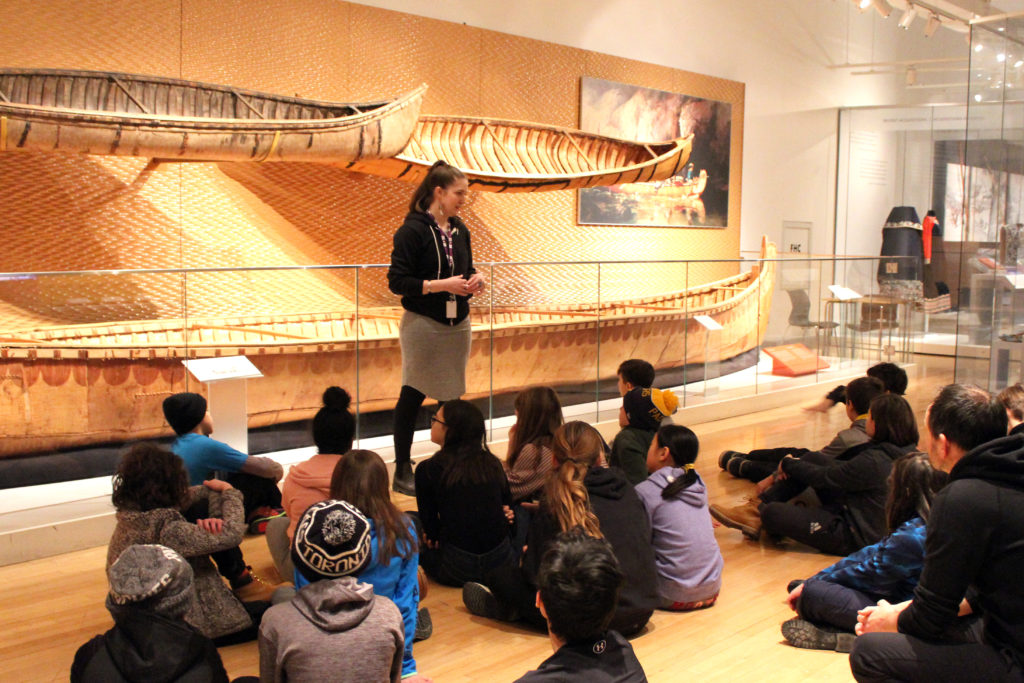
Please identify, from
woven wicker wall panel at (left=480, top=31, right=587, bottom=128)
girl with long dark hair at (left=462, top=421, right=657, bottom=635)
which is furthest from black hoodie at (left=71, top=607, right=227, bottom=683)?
woven wicker wall panel at (left=480, top=31, right=587, bottom=128)

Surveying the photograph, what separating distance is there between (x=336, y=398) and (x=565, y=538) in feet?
10.7

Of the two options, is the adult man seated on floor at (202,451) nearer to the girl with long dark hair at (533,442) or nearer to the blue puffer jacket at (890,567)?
the girl with long dark hair at (533,442)

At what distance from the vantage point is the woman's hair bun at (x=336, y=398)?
5.16 meters

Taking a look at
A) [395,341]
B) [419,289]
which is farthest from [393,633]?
[395,341]

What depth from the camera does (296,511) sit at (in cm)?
354

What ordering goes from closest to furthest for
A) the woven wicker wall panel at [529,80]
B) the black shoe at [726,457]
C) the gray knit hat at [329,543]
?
the gray knit hat at [329,543] < the black shoe at [726,457] < the woven wicker wall panel at [529,80]

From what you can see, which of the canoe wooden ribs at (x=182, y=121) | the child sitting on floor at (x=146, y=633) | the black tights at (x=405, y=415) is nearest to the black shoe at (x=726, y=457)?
the black tights at (x=405, y=415)

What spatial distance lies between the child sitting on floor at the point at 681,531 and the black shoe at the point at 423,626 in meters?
0.91

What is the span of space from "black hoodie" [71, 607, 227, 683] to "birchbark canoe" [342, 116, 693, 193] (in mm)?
4492

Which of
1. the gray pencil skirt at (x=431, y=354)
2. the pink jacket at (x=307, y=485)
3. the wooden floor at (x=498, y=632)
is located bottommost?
the wooden floor at (x=498, y=632)

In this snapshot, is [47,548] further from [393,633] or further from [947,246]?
[947,246]

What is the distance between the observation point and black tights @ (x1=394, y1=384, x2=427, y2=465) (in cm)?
493

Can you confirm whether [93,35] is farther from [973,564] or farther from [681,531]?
[973,564]

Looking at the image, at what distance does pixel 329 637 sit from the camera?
2238 mm
